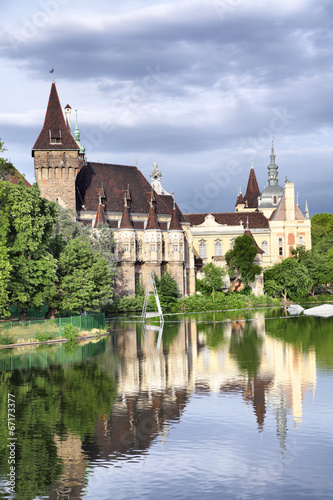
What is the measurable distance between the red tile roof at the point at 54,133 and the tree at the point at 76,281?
35.7m

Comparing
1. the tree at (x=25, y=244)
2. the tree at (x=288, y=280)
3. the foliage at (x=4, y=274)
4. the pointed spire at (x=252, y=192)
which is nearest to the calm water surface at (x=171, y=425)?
the foliage at (x=4, y=274)

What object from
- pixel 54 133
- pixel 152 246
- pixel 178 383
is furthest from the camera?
pixel 152 246

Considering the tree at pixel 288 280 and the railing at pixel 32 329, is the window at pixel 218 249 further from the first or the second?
the railing at pixel 32 329

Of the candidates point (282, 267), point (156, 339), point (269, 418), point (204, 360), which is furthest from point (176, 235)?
point (269, 418)

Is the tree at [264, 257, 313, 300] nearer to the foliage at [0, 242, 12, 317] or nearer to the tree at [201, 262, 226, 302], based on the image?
the tree at [201, 262, 226, 302]

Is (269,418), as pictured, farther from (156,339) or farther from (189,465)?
(156,339)

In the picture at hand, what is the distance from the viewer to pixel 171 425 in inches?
731

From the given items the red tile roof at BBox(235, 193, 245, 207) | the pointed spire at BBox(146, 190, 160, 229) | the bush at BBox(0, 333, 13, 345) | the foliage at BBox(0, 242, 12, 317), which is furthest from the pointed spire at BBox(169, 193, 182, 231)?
the bush at BBox(0, 333, 13, 345)

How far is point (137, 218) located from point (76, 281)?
152ft

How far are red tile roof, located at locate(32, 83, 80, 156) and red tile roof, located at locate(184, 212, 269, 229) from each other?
35.8 metres

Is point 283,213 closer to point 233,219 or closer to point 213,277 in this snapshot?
point 233,219

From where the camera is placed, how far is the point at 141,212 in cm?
9394

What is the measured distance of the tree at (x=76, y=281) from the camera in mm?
47250

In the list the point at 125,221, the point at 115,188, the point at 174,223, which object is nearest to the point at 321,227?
the point at 174,223
